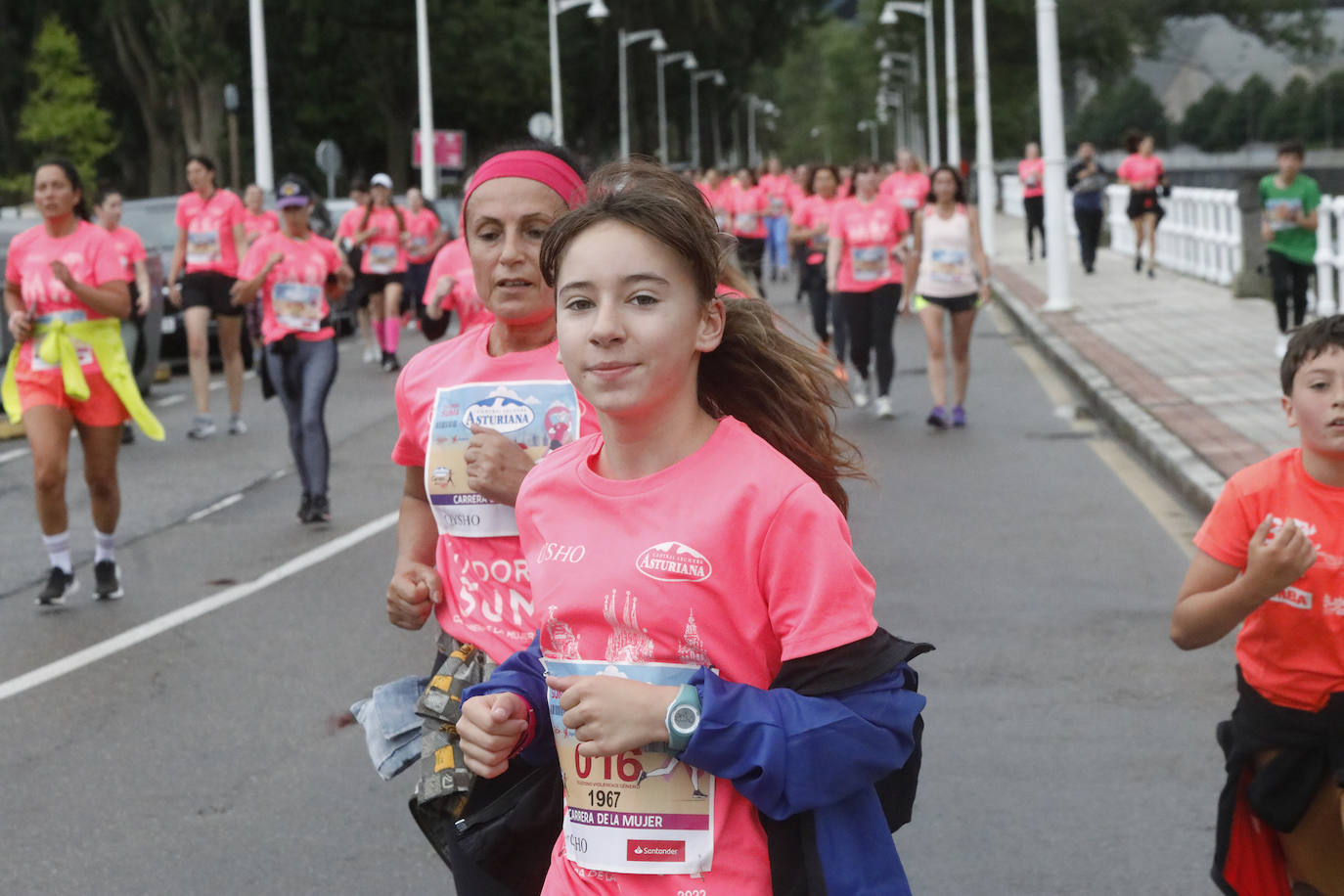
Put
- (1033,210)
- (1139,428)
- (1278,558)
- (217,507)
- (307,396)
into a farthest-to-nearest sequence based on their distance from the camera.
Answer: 1. (1033,210)
2. (1139,428)
3. (217,507)
4. (307,396)
5. (1278,558)

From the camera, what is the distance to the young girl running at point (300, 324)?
11125 mm

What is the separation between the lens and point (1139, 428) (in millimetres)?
12836

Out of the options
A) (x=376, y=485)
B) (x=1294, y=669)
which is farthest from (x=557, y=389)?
(x=376, y=485)

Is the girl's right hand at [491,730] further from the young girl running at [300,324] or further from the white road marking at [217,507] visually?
the white road marking at [217,507]

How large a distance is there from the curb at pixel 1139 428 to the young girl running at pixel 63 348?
16.9 ft

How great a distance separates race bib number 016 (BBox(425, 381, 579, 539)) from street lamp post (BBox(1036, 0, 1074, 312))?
19888mm

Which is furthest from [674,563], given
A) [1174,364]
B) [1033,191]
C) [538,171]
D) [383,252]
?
[1033,191]

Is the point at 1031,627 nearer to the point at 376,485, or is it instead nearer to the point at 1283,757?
the point at 1283,757

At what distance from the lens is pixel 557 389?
366 cm

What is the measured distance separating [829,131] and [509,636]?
17772cm

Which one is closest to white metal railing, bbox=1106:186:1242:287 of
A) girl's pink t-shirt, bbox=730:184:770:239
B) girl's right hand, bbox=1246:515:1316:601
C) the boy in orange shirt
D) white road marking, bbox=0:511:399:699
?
girl's pink t-shirt, bbox=730:184:770:239

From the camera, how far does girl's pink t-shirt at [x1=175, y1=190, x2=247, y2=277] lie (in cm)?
1606

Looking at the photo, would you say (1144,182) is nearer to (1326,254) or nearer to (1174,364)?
(1326,254)

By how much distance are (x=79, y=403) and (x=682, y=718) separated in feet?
22.9
